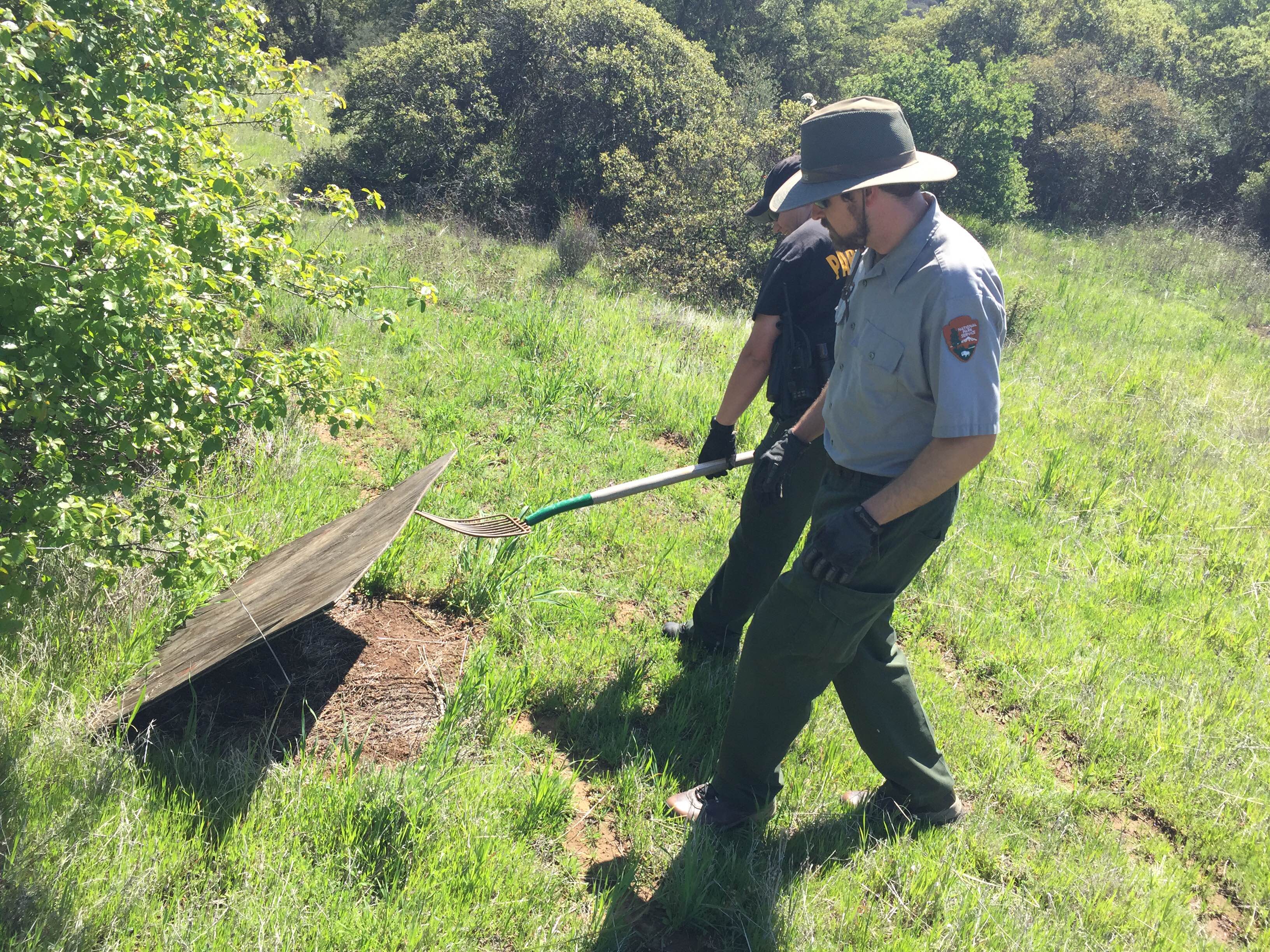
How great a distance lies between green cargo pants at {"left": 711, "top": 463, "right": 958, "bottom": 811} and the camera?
8.20ft

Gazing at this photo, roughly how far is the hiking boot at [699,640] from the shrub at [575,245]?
7.69 meters

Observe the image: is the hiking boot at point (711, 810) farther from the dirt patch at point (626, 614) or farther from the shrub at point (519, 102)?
the shrub at point (519, 102)

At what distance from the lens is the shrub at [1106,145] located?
20234 millimetres

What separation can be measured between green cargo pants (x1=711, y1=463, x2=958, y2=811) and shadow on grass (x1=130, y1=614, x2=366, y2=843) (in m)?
1.51

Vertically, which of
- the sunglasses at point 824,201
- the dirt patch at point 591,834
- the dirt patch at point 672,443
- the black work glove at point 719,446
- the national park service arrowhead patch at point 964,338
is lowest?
the dirt patch at point 591,834

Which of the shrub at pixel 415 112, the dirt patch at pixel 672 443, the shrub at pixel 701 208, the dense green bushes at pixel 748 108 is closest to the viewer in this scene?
the dirt patch at pixel 672 443

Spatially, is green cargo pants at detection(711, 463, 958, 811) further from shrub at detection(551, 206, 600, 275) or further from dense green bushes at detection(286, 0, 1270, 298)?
dense green bushes at detection(286, 0, 1270, 298)

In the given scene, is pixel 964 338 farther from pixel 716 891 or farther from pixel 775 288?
pixel 716 891

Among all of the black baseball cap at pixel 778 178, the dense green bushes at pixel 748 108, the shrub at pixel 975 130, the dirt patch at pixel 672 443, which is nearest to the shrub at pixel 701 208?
the dense green bushes at pixel 748 108

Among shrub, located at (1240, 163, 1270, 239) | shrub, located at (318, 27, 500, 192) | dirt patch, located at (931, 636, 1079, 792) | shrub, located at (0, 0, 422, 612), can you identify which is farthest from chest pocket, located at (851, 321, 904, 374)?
shrub, located at (1240, 163, 1270, 239)

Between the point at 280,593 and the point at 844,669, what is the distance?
1995 millimetres

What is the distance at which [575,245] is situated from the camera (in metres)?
11.5

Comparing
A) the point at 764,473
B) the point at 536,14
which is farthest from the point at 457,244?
the point at 764,473

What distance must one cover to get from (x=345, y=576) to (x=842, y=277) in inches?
90.1
